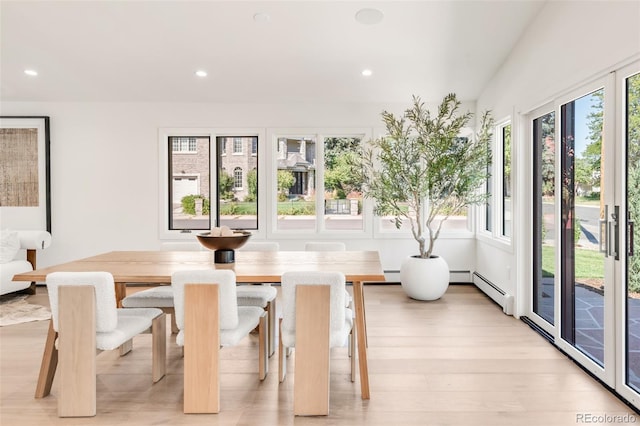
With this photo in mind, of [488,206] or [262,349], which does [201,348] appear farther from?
[488,206]

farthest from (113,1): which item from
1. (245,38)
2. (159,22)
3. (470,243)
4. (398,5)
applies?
(470,243)

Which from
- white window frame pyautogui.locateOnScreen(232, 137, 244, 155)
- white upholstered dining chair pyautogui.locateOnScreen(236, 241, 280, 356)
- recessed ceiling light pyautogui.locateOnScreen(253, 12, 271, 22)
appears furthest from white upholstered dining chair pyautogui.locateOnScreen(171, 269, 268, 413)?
white window frame pyautogui.locateOnScreen(232, 137, 244, 155)

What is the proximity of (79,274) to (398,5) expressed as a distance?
3.28 metres

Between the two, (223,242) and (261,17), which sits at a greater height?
(261,17)

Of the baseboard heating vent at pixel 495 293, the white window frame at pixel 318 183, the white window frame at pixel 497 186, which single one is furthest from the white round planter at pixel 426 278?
the white window frame at pixel 318 183

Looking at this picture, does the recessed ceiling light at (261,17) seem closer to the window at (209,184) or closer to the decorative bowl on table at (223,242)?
the window at (209,184)

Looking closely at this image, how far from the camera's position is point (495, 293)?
14.7ft

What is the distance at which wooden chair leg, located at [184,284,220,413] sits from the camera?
2225 millimetres

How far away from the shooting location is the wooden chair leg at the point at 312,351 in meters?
2.20

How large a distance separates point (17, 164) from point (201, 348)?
477cm

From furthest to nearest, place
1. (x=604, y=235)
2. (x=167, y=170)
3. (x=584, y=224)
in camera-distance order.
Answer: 1. (x=167, y=170)
2. (x=584, y=224)
3. (x=604, y=235)

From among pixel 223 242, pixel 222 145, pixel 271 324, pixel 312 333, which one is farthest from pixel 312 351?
pixel 222 145

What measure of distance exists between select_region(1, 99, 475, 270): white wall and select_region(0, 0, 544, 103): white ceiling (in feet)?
0.60

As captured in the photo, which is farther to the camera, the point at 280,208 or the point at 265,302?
the point at 280,208
